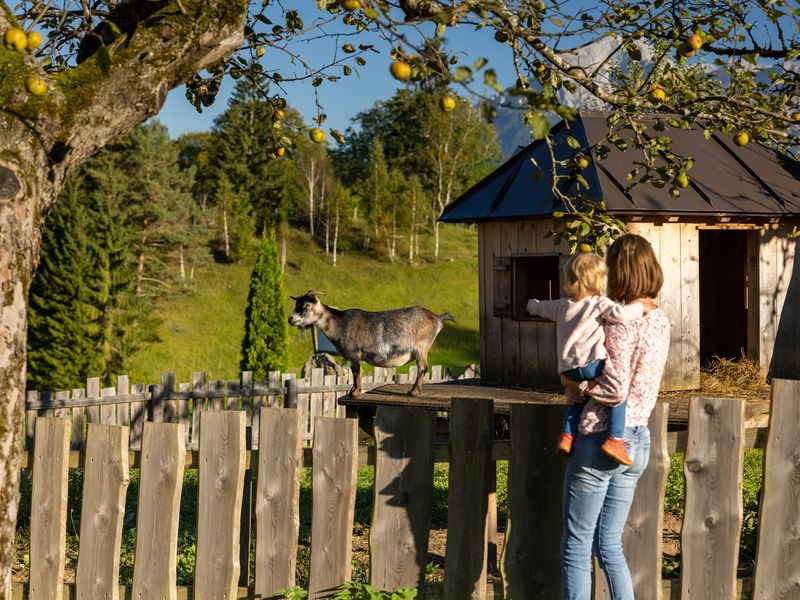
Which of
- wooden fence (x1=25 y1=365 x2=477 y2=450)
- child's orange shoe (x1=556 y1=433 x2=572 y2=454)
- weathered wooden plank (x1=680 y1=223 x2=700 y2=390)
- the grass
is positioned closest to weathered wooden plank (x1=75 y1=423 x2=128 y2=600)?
the grass

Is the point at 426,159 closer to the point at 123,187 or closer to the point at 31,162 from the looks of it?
the point at 123,187

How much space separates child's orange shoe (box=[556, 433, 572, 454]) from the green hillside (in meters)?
29.1

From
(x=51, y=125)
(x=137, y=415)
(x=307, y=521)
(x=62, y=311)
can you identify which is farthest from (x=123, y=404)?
(x=62, y=311)

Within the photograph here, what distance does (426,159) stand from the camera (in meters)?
60.7

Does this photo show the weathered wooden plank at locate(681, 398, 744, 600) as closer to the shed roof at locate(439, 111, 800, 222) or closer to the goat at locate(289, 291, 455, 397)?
the goat at locate(289, 291, 455, 397)

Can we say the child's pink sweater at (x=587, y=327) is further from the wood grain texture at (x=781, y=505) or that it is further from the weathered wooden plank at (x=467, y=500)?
the wood grain texture at (x=781, y=505)

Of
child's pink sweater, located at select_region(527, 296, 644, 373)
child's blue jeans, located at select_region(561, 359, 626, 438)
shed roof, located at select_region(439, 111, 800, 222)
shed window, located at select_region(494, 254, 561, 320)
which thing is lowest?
child's blue jeans, located at select_region(561, 359, 626, 438)

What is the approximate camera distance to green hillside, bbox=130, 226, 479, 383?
125ft

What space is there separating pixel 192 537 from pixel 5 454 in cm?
497

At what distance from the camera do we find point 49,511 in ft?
16.7

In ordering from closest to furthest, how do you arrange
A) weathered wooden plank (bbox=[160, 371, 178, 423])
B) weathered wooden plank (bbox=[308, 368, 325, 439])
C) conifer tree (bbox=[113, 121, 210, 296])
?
1. weathered wooden plank (bbox=[160, 371, 178, 423])
2. weathered wooden plank (bbox=[308, 368, 325, 439])
3. conifer tree (bbox=[113, 121, 210, 296])

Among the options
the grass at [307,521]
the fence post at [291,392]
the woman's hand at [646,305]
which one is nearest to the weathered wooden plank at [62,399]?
the grass at [307,521]

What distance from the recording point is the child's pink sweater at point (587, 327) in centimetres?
418

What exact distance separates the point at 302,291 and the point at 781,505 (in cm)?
4261
